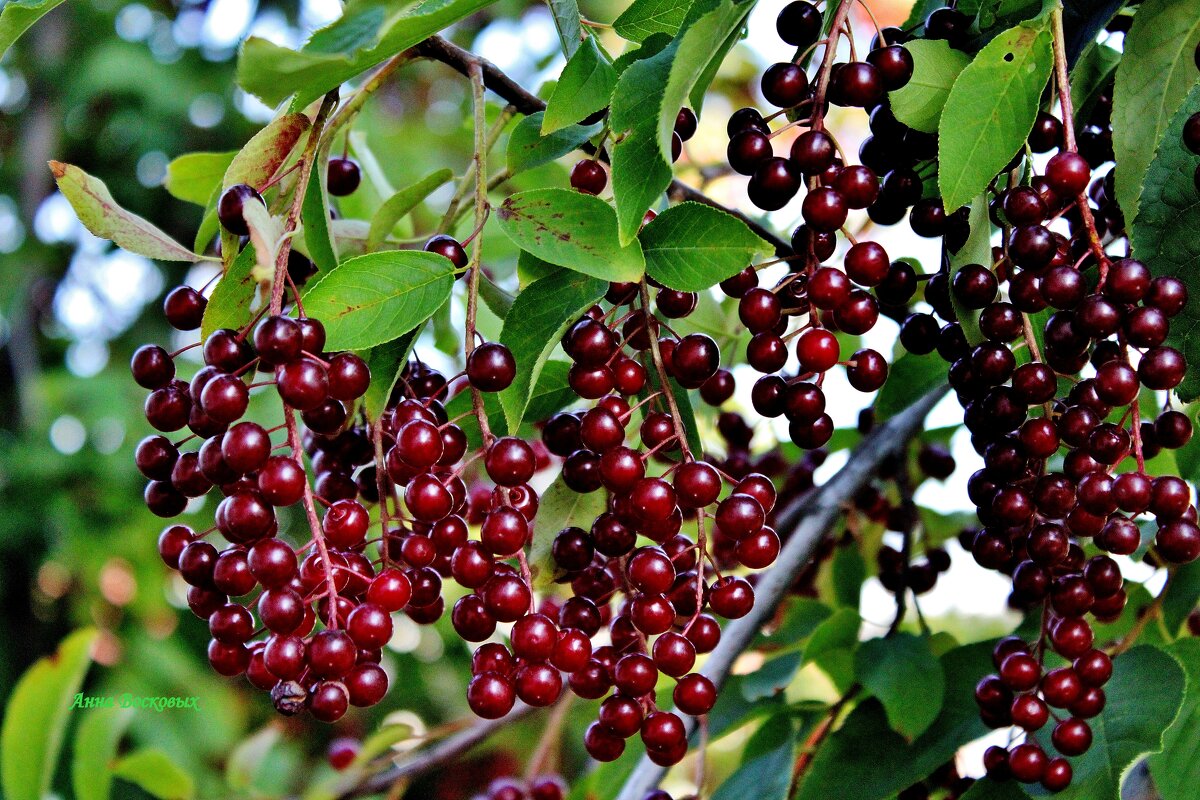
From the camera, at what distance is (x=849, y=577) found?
953mm

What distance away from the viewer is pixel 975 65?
503 millimetres

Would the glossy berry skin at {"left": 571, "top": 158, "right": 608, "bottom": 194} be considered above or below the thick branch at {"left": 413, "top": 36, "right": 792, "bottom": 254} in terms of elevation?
below

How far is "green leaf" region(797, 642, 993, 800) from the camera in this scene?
0.70 m

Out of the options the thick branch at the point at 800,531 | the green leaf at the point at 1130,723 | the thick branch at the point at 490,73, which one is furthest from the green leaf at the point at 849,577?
the thick branch at the point at 490,73

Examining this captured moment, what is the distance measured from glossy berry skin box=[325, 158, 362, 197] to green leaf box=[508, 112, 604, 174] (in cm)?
17

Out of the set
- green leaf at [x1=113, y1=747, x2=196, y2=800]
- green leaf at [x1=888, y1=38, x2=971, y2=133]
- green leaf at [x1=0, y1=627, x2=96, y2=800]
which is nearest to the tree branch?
green leaf at [x1=113, y1=747, x2=196, y2=800]

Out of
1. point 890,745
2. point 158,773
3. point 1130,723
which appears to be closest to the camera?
point 1130,723

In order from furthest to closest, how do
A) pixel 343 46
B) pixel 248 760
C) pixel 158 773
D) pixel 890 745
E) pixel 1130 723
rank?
pixel 248 760, pixel 158 773, pixel 890 745, pixel 1130 723, pixel 343 46

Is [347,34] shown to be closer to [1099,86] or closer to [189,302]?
[189,302]

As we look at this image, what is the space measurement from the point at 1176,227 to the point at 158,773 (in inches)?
34.7

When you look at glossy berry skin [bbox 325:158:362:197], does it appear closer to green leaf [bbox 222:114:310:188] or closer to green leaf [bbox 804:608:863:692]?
green leaf [bbox 222:114:310:188]

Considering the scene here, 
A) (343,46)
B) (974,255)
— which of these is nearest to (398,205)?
(343,46)

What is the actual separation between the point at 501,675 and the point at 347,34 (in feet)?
0.96

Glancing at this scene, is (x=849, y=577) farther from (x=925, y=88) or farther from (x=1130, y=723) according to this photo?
(x=925, y=88)
